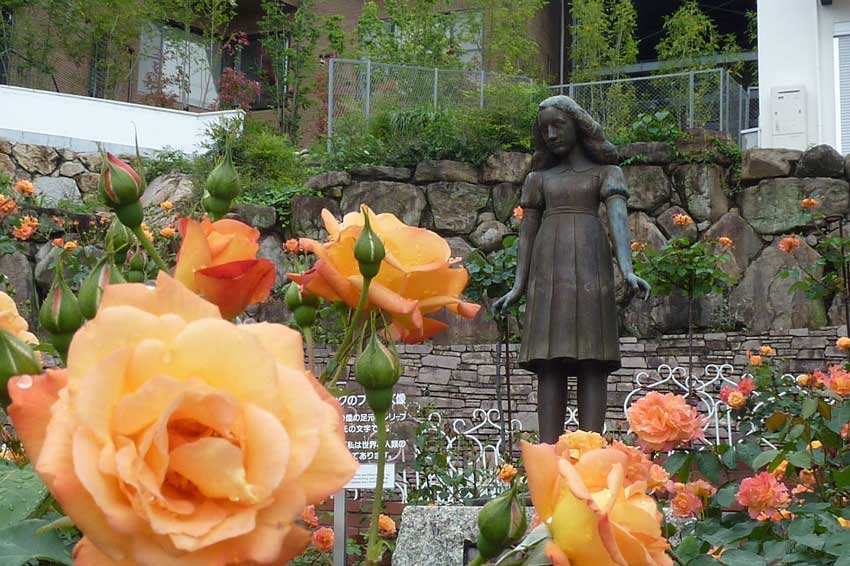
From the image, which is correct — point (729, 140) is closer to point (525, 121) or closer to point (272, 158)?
point (525, 121)

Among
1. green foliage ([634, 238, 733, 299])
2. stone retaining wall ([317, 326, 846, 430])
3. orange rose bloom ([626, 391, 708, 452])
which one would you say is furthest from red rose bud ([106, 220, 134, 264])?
stone retaining wall ([317, 326, 846, 430])

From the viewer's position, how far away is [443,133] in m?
11.3

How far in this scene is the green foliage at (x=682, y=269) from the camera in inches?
334

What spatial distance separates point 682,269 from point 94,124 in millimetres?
7146

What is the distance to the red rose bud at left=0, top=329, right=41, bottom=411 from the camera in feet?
1.64

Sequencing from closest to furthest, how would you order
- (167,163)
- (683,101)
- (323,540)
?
(323,540), (683,101), (167,163)

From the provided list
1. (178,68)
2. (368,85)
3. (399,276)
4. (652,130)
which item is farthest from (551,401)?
(178,68)

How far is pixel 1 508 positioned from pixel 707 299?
9966 mm

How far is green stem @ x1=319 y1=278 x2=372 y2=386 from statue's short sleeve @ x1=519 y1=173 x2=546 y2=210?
3.94 m

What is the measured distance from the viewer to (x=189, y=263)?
0.58 m

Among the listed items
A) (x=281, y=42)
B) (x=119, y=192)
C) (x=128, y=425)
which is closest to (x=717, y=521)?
(x=119, y=192)

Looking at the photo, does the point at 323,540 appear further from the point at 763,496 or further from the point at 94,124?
the point at 94,124

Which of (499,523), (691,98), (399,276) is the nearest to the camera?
(499,523)

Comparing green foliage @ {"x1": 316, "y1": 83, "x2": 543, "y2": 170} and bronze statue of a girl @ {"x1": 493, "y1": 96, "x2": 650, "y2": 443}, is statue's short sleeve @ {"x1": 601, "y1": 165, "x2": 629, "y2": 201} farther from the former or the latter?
green foliage @ {"x1": 316, "y1": 83, "x2": 543, "y2": 170}
